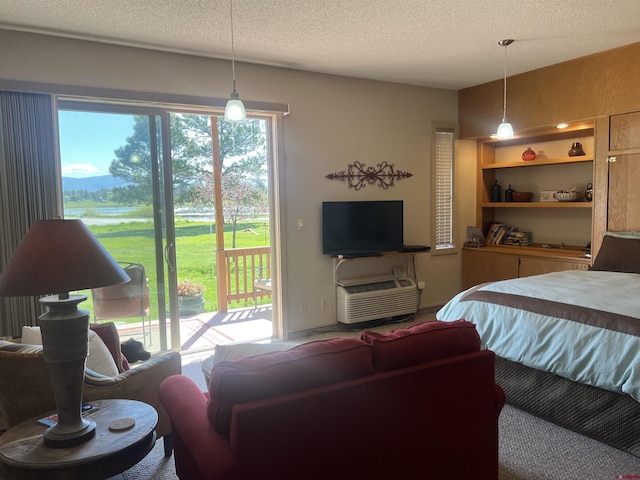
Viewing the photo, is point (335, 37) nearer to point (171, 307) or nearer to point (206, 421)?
point (171, 307)

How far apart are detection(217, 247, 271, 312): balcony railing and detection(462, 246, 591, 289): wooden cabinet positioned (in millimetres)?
2597

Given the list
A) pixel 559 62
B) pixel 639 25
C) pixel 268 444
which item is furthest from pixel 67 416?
pixel 559 62

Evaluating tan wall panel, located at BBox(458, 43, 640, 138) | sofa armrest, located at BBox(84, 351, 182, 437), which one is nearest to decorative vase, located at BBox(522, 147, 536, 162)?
tan wall panel, located at BBox(458, 43, 640, 138)

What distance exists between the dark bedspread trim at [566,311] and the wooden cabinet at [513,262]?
1.86 meters

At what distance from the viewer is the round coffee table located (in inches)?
62.4

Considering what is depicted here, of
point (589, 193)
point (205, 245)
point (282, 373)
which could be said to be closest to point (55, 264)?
point (282, 373)

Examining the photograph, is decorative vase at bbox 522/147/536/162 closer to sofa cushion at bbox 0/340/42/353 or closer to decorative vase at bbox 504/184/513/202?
decorative vase at bbox 504/184/513/202

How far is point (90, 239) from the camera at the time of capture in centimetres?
178

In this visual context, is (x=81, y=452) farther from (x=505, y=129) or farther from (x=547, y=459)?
(x=505, y=129)

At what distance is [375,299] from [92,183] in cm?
296

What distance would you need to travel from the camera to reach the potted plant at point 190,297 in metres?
5.76

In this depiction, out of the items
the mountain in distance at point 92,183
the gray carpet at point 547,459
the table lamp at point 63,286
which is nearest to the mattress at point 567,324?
the gray carpet at point 547,459

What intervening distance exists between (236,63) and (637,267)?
3916 millimetres

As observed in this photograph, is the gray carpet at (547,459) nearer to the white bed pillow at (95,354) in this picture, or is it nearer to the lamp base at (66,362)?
the white bed pillow at (95,354)
